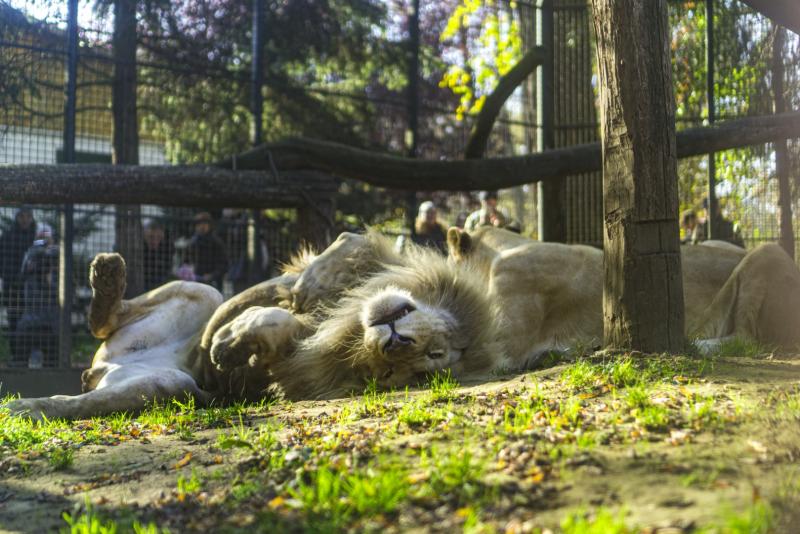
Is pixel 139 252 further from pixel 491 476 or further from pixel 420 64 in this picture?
pixel 491 476

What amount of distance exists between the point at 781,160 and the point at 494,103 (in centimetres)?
299

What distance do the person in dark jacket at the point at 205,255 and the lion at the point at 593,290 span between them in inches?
143

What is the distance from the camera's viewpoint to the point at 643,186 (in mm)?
4938

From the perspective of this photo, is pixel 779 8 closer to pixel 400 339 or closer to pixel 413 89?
pixel 400 339

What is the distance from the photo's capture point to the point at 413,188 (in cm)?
879

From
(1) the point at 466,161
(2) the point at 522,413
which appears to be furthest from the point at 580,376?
(1) the point at 466,161

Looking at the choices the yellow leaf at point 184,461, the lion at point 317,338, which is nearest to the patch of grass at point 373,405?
the lion at point 317,338

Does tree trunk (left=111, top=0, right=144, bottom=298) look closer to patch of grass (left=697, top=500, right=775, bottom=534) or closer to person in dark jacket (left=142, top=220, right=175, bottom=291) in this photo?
person in dark jacket (left=142, top=220, right=175, bottom=291)

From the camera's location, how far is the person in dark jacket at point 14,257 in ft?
29.5

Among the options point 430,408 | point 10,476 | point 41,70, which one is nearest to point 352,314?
point 430,408

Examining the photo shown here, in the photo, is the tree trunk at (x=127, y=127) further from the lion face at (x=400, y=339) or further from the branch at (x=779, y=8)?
the branch at (x=779, y=8)

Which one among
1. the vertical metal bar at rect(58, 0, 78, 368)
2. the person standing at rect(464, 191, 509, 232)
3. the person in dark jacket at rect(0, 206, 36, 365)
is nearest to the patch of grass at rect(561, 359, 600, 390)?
the person standing at rect(464, 191, 509, 232)

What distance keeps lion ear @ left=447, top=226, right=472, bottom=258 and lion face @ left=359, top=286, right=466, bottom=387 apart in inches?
57.9

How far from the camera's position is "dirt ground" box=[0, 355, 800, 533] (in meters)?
2.72
